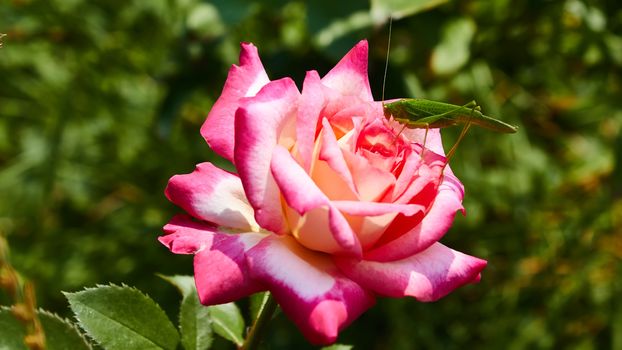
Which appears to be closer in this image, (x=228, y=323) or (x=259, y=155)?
(x=259, y=155)

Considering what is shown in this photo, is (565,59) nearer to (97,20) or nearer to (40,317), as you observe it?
(97,20)

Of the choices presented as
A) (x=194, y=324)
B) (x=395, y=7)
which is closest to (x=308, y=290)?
(x=194, y=324)

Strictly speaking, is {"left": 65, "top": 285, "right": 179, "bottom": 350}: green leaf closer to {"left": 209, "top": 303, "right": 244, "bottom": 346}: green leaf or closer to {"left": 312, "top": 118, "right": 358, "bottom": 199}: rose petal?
{"left": 209, "top": 303, "right": 244, "bottom": 346}: green leaf

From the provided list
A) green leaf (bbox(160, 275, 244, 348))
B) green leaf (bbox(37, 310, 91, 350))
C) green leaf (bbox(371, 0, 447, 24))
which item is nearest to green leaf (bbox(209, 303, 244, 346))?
green leaf (bbox(160, 275, 244, 348))

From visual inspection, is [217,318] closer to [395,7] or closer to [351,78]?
[351,78]

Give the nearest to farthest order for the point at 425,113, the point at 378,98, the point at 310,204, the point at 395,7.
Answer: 1. the point at 310,204
2. the point at 425,113
3. the point at 395,7
4. the point at 378,98

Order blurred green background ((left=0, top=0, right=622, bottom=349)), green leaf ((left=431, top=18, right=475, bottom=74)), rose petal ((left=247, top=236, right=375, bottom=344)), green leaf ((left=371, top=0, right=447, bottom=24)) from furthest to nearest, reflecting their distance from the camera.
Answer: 1. blurred green background ((left=0, top=0, right=622, bottom=349))
2. green leaf ((left=431, top=18, right=475, bottom=74))
3. green leaf ((left=371, top=0, right=447, bottom=24))
4. rose petal ((left=247, top=236, right=375, bottom=344))
